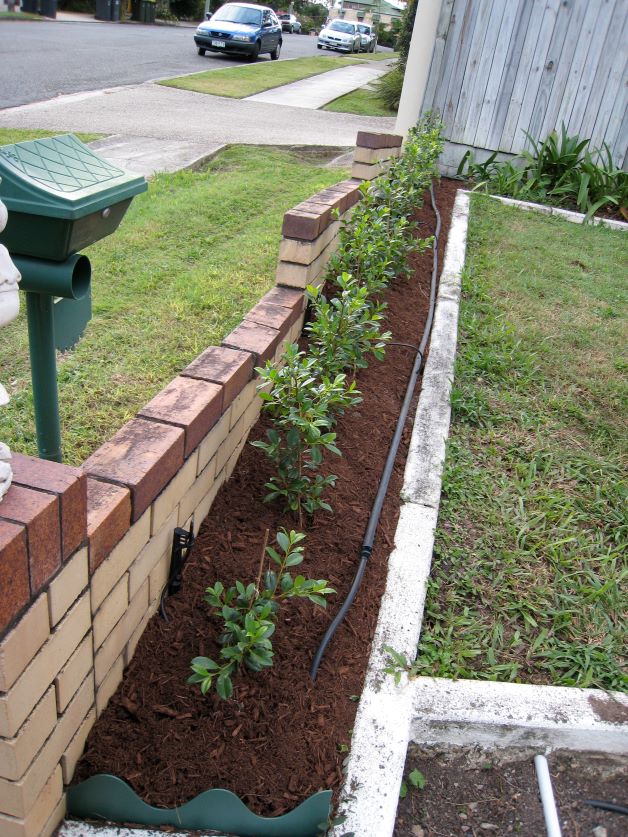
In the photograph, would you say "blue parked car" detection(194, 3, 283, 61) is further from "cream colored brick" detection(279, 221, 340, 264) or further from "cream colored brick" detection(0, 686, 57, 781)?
"cream colored brick" detection(0, 686, 57, 781)

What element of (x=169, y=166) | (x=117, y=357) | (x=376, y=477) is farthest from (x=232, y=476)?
(x=169, y=166)

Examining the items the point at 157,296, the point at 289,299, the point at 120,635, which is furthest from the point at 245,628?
the point at 157,296

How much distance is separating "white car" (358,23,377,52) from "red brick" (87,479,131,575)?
4175 centimetres

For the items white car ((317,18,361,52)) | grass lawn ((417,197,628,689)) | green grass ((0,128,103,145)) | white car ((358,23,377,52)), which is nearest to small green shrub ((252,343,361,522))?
grass lawn ((417,197,628,689))

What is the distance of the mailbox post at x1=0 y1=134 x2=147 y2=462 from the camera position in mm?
1633

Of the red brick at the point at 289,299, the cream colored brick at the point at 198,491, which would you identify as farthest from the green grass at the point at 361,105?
the cream colored brick at the point at 198,491

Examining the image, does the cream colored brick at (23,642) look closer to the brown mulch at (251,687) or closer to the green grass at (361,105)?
the brown mulch at (251,687)

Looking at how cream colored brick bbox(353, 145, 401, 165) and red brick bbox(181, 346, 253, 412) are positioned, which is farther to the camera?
cream colored brick bbox(353, 145, 401, 165)

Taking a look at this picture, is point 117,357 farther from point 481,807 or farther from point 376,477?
point 481,807

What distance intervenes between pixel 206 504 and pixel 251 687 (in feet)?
2.35

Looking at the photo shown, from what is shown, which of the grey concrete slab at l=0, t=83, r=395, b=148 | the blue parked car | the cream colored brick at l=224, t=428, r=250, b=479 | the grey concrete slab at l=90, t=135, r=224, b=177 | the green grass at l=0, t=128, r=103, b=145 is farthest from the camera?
the blue parked car

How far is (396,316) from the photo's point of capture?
4.37m

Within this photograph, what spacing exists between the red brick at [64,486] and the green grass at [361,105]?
1426 cm

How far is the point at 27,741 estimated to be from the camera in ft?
4.85
